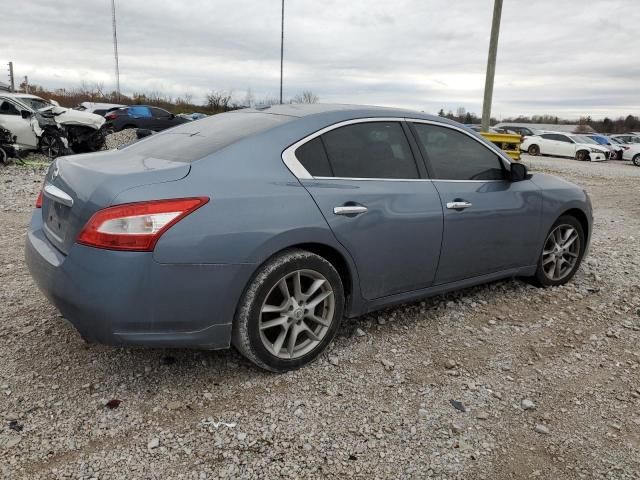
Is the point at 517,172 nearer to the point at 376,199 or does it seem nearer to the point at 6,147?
the point at 376,199

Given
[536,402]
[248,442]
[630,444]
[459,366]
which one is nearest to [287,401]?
[248,442]

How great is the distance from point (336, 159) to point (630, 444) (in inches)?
83.2

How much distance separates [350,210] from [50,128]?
12.7 metres

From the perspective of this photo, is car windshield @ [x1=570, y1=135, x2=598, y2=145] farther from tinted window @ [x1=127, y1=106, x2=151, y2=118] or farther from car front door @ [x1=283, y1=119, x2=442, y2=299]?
car front door @ [x1=283, y1=119, x2=442, y2=299]

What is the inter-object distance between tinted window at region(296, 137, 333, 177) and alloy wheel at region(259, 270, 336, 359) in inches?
22.7

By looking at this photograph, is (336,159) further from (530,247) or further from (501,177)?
(530,247)

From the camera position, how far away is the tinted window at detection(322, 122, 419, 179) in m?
3.12

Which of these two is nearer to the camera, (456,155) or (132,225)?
(132,225)

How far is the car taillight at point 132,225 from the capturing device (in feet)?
7.83

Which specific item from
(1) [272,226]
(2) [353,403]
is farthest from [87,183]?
(2) [353,403]

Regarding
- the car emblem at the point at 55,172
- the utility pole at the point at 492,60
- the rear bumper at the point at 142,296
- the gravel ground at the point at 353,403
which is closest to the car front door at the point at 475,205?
the gravel ground at the point at 353,403

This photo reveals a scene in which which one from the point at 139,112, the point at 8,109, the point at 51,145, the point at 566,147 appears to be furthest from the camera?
the point at 566,147

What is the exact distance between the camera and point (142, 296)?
242 cm

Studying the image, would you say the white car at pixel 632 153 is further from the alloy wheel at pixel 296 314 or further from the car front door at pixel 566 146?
the alloy wheel at pixel 296 314
